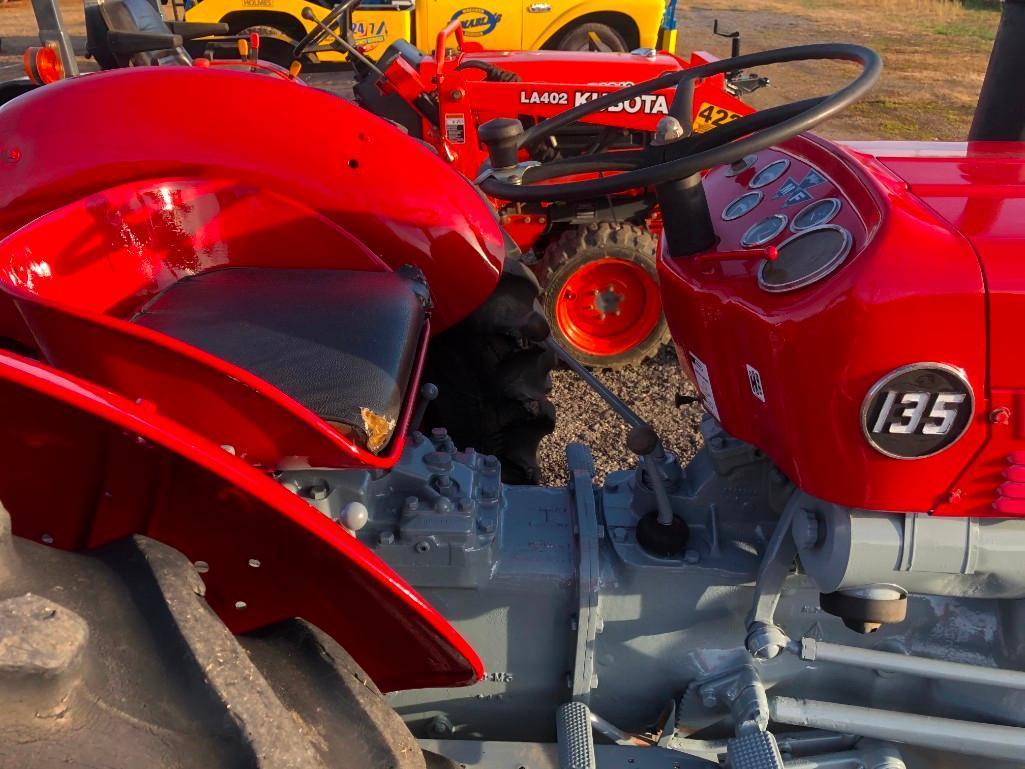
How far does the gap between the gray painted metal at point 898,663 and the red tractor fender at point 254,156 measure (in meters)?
0.90

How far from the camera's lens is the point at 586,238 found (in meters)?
3.10

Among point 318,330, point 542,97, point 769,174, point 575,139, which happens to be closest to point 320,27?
point 542,97

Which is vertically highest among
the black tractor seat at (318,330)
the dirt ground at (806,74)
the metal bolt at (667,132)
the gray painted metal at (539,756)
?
the metal bolt at (667,132)

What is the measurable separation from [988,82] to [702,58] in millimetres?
1878

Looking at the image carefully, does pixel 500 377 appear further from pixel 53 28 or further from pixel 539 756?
pixel 53 28

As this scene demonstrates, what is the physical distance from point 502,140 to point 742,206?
400 mm

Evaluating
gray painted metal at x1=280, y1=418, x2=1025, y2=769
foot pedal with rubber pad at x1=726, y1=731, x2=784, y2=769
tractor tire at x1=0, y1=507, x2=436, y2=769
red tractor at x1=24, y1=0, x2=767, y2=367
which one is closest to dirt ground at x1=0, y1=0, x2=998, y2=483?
red tractor at x1=24, y1=0, x2=767, y2=367

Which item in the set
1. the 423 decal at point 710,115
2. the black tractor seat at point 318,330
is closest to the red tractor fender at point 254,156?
the black tractor seat at point 318,330

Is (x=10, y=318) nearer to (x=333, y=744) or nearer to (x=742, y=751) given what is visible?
(x=333, y=744)

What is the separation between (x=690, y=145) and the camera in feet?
3.38

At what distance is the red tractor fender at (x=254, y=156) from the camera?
143cm

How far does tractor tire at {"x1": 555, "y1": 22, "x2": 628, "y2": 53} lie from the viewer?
722 centimetres

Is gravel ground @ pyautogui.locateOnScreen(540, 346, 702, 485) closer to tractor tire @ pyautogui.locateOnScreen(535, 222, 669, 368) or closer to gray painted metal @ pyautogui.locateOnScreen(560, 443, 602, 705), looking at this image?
tractor tire @ pyautogui.locateOnScreen(535, 222, 669, 368)

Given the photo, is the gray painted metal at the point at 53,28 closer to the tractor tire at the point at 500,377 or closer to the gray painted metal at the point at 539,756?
the tractor tire at the point at 500,377
